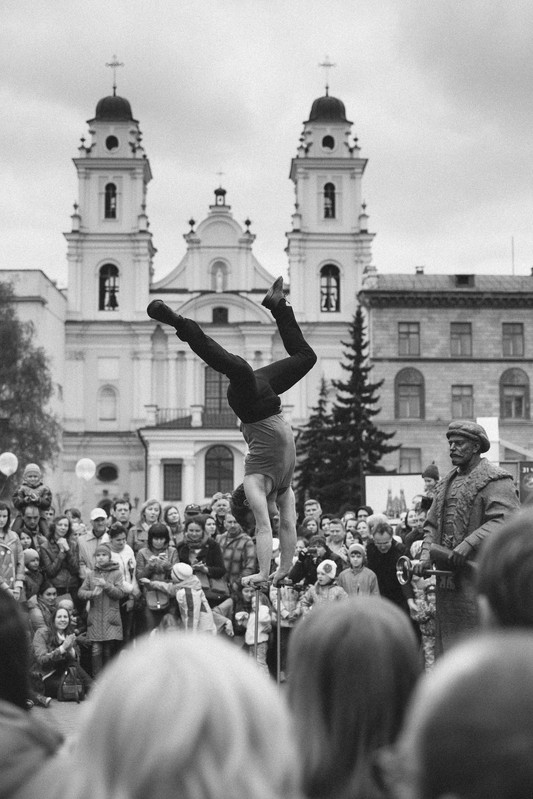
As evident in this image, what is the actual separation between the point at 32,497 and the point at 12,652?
38.9ft

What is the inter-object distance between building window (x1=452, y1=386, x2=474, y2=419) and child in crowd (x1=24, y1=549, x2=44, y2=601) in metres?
52.9

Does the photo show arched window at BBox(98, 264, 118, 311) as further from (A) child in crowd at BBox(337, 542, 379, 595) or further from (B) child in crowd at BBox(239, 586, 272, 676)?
(A) child in crowd at BBox(337, 542, 379, 595)

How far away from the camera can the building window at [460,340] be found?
65.0 metres

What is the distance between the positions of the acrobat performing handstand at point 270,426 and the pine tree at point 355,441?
44.1 m

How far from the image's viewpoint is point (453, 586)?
28.3ft

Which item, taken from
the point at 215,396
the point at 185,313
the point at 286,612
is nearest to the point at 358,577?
the point at 286,612

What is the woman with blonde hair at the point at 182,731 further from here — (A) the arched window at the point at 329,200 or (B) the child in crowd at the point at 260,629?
(A) the arched window at the point at 329,200

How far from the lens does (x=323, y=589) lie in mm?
13023

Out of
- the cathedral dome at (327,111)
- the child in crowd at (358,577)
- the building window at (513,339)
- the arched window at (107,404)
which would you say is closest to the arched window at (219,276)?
the arched window at (107,404)

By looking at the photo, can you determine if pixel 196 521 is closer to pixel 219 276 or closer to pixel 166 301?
pixel 166 301

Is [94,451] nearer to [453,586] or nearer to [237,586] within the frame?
[237,586]

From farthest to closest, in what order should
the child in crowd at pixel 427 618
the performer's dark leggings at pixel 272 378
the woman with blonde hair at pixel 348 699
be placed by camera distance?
the child in crowd at pixel 427 618 → the performer's dark leggings at pixel 272 378 → the woman with blonde hair at pixel 348 699

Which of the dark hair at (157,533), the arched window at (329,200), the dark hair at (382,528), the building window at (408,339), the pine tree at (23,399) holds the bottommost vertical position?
the dark hair at (157,533)

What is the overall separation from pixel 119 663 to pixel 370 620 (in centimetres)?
90
